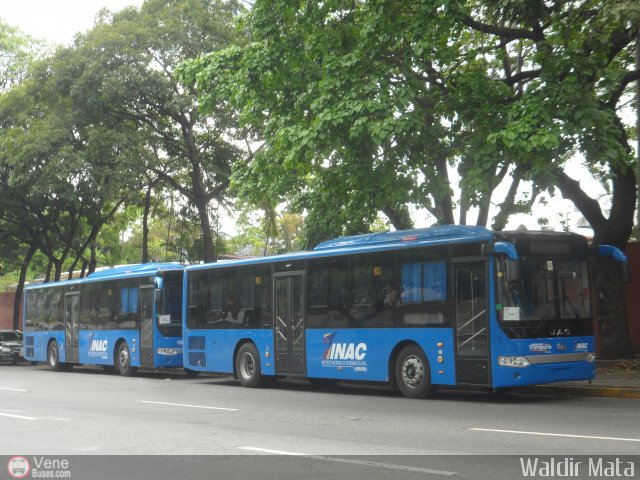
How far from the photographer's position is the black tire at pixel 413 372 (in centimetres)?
1627

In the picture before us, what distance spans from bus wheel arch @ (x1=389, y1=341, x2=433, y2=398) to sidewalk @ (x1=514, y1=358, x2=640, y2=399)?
7.42ft

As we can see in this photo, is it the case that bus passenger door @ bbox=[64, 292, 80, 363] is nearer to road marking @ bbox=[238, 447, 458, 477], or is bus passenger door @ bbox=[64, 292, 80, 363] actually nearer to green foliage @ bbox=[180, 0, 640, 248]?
green foliage @ bbox=[180, 0, 640, 248]

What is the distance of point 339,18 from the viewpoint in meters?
18.2

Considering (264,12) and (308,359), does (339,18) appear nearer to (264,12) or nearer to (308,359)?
(264,12)

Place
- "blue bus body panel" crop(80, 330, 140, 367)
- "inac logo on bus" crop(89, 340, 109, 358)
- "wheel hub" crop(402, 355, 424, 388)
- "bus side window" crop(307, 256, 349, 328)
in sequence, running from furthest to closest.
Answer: "inac logo on bus" crop(89, 340, 109, 358), "blue bus body panel" crop(80, 330, 140, 367), "bus side window" crop(307, 256, 349, 328), "wheel hub" crop(402, 355, 424, 388)

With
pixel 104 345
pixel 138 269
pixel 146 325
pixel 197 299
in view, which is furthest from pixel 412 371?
pixel 104 345

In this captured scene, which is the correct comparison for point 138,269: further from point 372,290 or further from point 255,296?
point 372,290

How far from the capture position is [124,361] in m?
26.4

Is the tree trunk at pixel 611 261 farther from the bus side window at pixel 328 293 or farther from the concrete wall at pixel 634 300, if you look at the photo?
the bus side window at pixel 328 293

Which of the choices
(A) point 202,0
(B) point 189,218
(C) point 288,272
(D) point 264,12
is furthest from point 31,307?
(D) point 264,12

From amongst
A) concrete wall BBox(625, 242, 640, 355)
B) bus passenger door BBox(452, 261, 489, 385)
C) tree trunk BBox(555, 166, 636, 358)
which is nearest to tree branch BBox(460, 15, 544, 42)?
bus passenger door BBox(452, 261, 489, 385)

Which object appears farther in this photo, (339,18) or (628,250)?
(628,250)

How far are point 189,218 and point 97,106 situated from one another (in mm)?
8761

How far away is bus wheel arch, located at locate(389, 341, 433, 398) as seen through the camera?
16277mm
